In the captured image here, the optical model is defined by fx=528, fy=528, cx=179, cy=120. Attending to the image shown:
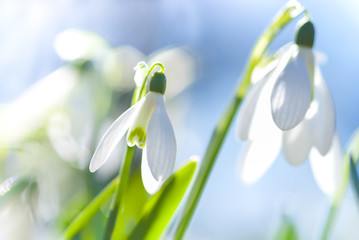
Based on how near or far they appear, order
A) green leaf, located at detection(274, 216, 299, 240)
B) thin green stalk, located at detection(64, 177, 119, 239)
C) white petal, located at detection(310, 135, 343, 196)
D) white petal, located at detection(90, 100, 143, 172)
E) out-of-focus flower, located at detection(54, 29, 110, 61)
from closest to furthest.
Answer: white petal, located at detection(90, 100, 143, 172)
thin green stalk, located at detection(64, 177, 119, 239)
white petal, located at detection(310, 135, 343, 196)
green leaf, located at detection(274, 216, 299, 240)
out-of-focus flower, located at detection(54, 29, 110, 61)

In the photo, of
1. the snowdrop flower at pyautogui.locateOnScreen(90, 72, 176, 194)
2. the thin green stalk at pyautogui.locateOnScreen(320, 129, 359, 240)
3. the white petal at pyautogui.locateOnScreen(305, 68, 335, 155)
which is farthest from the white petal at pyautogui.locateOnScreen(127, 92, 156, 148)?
the thin green stalk at pyautogui.locateOnScreen(320, 129, 359, 240)

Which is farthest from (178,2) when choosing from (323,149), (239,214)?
(239,214)

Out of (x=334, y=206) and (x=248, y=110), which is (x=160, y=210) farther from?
(x=334, y=206)

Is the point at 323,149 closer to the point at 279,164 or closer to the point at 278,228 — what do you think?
the point at 278,228

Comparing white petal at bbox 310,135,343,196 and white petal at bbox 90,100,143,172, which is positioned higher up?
white petal at bbox 90,100,143,172

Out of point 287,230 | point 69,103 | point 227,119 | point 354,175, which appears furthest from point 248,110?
point 69,103

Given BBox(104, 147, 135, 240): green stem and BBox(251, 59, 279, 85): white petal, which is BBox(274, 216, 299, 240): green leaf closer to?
BBox(251, 59, 279, 85): white petal
